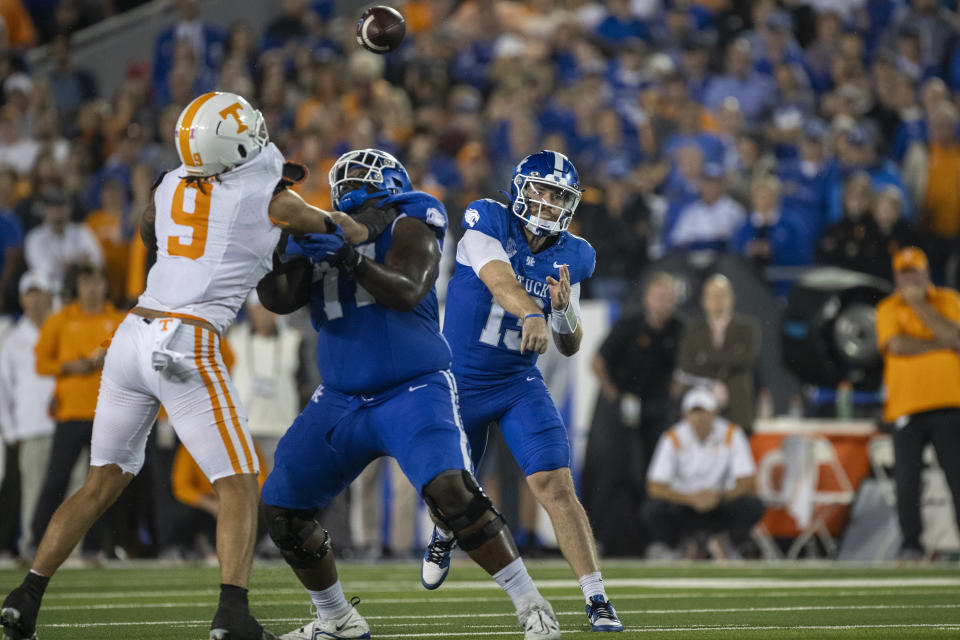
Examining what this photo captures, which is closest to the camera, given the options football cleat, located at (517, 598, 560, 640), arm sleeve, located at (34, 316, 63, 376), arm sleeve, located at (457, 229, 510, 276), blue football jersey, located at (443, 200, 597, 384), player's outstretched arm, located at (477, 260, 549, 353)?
football cleat, located at (517, 598, 560, 640)

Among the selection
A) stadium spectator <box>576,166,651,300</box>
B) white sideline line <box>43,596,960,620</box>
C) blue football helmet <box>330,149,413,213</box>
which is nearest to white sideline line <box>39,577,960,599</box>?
white sideline line <box>43,596,960,620</box>

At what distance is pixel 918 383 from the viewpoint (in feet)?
35.2

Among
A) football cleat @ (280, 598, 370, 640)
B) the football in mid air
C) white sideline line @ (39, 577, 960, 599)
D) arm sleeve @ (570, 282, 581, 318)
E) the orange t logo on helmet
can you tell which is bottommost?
white sideline line @ (39, 577, 960, 599)

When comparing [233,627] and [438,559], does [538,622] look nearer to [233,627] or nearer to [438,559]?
[233,627]

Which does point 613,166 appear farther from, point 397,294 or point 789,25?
point 397,294

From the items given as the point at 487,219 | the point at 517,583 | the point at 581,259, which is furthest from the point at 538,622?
the point at 581,259

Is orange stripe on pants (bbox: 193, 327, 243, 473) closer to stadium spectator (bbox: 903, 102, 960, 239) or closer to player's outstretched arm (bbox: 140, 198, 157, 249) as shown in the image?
player's outstretched arm (bbox: 140, 198, 157, 249)

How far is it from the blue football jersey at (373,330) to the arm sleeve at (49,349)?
551cm

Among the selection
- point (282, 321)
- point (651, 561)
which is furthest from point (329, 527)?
point (651, 561)

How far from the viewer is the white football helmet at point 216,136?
5.54 m

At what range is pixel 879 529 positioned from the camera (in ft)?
37.7

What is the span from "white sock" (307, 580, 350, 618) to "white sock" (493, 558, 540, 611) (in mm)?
785

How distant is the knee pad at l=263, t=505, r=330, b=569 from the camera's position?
227 inches

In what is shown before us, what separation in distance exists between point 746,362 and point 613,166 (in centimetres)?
239
